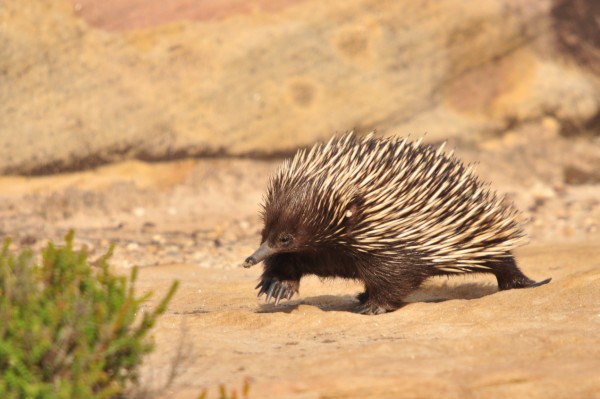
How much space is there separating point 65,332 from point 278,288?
7.83ft

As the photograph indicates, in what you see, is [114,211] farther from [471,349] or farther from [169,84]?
[471,349]

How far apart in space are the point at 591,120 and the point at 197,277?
20.8ft

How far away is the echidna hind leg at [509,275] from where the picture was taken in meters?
6.14

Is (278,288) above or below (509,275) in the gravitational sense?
below

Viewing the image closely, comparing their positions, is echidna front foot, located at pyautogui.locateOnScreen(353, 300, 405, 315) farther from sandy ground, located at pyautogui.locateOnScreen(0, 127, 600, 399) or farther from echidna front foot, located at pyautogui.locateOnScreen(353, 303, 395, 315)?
sandy ground, located at pyautogui.locateOnScreen(0, 127, 600, 399)

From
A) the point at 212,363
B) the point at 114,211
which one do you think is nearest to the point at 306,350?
the point at 212,363

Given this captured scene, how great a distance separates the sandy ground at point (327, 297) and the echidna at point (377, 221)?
252 millimetres

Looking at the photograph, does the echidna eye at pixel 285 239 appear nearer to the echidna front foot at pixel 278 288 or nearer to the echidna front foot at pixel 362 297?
the echidna front foot at pixel 278 288

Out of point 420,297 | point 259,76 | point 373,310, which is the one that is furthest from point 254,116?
point 373,310

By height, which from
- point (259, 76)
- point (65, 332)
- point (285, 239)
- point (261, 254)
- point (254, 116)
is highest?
point (259, 76)

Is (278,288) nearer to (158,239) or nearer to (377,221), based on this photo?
(377,221)

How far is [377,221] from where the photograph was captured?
5.54m

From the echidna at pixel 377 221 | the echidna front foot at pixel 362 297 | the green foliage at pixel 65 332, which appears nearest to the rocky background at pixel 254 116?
the echidna front foot at pixel 362 297

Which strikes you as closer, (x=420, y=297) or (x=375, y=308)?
(x=375, y=308)
